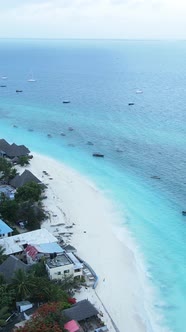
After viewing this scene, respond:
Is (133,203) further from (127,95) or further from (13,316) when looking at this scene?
(127,95)

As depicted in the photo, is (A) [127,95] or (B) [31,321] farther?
(A) [127,95]

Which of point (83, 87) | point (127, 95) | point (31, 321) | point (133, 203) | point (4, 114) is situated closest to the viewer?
point (31, 321)

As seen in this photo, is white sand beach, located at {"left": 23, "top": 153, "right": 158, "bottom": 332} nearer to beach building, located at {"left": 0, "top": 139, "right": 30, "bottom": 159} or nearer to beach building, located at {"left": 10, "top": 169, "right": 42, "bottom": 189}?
beach building, located at {"left": 10, "top": 169, "right": 42, "bottom": 189}

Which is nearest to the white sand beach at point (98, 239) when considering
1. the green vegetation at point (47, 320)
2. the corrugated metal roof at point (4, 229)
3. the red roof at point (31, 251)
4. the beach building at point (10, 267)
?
the green vegetation at point (47, 320)

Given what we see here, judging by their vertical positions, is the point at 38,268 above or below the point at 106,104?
above

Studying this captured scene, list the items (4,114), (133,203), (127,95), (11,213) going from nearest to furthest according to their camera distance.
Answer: (11,213), (133,203), (4,114), (127,95)

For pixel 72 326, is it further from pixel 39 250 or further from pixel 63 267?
pixel 39 250

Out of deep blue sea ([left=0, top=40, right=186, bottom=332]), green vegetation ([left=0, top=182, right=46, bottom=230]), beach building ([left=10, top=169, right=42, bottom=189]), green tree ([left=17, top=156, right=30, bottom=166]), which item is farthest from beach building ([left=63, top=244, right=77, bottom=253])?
green tree ([left=17, top=156, right=30, bottom=166])

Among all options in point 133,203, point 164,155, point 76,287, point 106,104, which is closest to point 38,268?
point 76,287
